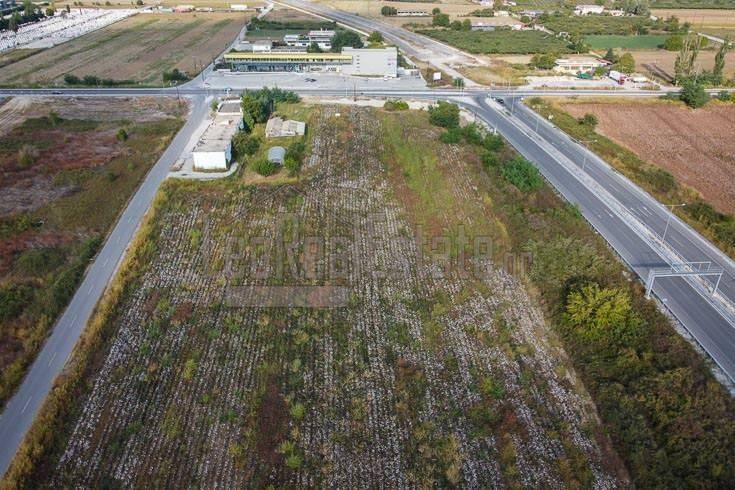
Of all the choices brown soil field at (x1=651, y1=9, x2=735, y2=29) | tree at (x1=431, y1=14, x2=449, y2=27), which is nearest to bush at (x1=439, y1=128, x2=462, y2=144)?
tree at (x1=431, y1=14, x2=449, y2=27)

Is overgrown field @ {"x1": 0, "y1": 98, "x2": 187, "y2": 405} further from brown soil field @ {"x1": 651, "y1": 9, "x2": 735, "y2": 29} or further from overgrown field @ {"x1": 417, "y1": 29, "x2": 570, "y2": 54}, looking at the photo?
brown soil field @ {"x1": 651, "y1": 9, "x2": 735, "y2": 29}

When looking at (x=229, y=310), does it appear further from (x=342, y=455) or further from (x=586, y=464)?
(x=586, y=464)

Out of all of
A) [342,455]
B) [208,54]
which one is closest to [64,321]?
[342,455]

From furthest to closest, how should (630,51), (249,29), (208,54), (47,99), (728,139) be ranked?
(249,29) < (630,51) < (208,54) < (47,99) < (728,139)

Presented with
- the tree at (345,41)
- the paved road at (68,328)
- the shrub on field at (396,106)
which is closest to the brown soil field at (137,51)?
the tree at (345,41)

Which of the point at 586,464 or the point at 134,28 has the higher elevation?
the point at 134,28

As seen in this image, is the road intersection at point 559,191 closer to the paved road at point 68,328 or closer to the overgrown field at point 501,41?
the paved road at point 68,328

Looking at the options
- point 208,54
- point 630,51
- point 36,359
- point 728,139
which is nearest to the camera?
point 36,359
